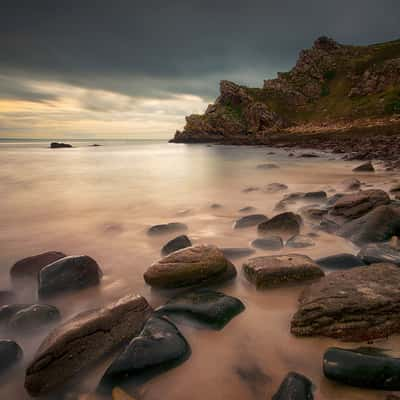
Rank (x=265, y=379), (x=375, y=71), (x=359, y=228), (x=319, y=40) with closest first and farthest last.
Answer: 1. (x=265, y=379)
2. (x=359, y=228)
3. (x=375, y=71)
4. (x=319, y=40)

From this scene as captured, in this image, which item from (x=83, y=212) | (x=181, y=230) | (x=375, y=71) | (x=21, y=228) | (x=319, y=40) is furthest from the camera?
(x=319, y=40)

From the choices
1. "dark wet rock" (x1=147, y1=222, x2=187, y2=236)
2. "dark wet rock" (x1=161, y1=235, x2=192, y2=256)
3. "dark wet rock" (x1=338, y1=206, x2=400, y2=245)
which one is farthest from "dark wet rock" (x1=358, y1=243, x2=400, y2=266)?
"dark wet rock" (x1=147, y1=222, x2=187, y2=236)

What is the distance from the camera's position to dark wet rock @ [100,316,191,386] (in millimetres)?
1448

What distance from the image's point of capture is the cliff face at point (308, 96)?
5666 centimetres

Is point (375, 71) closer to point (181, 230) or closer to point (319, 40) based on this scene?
point (319, 40)

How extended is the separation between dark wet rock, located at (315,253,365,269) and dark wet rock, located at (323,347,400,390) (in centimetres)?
Answer: 124

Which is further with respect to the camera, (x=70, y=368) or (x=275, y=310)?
(x=275, y=310)

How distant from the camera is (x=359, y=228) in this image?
3.37m

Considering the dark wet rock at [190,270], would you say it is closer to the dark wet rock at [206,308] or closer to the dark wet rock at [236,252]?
the dark wet rock at [206,308]

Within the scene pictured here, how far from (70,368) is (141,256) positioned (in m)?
1.65

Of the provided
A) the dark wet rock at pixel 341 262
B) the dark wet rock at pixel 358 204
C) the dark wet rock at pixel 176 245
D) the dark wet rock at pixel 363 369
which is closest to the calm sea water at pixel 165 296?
the dark wet rock at pixel 363 369

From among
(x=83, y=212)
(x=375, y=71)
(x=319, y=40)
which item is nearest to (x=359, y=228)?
(x=83, y=212)

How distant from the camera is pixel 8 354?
63.5 inches

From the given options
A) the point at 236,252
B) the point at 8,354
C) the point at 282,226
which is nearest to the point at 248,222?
the point at 282,226
